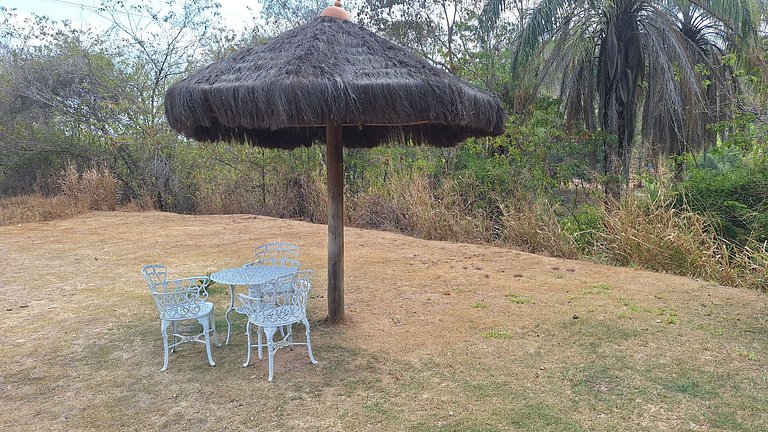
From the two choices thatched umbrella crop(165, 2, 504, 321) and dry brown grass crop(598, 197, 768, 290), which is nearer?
thatched umbrella crop(165, 2, 504, 321)

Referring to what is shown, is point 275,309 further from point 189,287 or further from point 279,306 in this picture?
point 189,287

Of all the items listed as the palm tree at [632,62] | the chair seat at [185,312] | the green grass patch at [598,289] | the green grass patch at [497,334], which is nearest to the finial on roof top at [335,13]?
the chair seat at [185,312]

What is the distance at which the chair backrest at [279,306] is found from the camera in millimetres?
2873

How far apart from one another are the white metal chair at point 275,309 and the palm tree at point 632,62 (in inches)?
233

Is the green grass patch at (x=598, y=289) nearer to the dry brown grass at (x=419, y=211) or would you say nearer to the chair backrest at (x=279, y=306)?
the dry brown grass at (x=419, y=211)

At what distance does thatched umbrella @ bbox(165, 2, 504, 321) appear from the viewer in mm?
2637

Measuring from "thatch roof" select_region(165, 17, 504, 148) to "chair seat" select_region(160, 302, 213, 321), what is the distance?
1135 mm

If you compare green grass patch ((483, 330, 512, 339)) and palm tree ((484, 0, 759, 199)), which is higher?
palm tree ((484, 0, 759, 199))

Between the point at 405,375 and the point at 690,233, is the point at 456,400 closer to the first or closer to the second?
the point at 405,375

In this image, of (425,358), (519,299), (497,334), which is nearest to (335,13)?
(425,358)

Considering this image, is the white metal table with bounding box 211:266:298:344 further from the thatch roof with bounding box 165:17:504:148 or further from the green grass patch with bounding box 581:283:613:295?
the green grass patch with bounding box 581:283:613:295

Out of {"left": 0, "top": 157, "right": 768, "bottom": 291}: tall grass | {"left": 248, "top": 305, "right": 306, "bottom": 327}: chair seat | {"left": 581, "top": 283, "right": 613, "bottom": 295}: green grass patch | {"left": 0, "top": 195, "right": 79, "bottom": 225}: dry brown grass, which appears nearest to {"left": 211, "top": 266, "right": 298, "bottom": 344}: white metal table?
{"left": 248, "top": 305, "right": 306, "bottom": 327}: chair seat

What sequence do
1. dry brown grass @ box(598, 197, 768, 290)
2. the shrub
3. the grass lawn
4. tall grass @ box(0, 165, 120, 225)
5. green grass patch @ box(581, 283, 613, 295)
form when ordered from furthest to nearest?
tall grass @ box(0, 165, 120, 225) → the shrub → dry brown grass @ box(598, 197, 768, 290) → green grass patch @ box(581, 283, 613, 295) → the grass lawn

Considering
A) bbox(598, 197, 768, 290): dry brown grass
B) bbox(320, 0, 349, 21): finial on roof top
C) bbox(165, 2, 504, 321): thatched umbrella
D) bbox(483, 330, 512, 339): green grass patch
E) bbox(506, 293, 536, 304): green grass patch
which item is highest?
bbox(320, 0, 349, 21): finial on roof top
